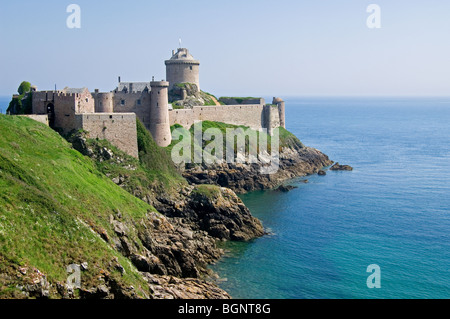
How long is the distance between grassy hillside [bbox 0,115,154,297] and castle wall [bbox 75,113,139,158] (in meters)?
7.46

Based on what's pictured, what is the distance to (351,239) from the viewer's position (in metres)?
51.1

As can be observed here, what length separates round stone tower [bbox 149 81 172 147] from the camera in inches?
2493

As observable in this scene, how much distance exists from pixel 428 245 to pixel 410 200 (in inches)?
650

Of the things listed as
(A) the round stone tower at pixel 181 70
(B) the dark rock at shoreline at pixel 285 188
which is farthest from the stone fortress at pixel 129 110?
(B) the dark rock at shoreline at pixel 285 188

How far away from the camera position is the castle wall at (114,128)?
178 ft

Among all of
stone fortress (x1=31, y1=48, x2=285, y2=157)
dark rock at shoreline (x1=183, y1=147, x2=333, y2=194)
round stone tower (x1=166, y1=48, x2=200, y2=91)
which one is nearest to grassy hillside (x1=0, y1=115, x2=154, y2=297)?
stone fortress (x1=31, y1=48, x2=285, y2=157)

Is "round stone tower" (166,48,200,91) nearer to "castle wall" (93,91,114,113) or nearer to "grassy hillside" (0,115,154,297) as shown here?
"castle wall" (93,91,114,113)

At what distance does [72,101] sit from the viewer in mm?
54594

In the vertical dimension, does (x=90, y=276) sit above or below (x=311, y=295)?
above

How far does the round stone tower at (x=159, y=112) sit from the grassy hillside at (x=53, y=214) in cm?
1771

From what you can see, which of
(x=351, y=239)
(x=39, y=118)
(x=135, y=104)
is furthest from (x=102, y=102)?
(x=351, y=239)

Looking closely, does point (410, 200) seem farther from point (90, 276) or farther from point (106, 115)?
point (90, 276)
